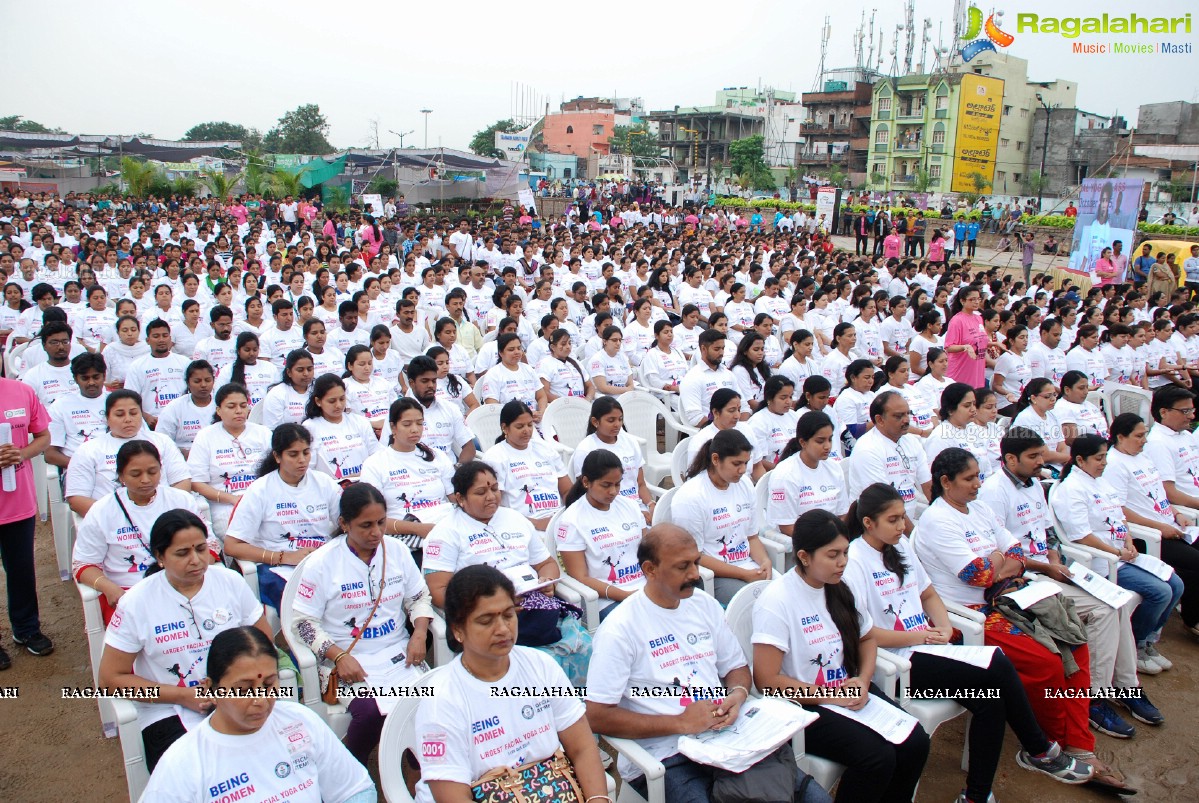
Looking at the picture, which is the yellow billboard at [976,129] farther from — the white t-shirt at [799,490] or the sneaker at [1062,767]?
the sneaker at [1062,767]

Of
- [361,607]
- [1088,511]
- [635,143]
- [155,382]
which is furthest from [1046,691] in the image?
[635,143]

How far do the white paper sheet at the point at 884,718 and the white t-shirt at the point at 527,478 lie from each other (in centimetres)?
205

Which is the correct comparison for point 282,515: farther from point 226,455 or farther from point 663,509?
point 663,509

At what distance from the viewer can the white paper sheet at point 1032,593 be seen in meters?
3.81

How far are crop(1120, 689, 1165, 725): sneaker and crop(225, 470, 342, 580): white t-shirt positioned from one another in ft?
13.5

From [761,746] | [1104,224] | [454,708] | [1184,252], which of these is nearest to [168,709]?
[454,708]

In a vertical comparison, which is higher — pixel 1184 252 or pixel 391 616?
pixel 1184 252

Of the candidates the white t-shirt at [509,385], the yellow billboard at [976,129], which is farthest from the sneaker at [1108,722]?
the yellow billboard at [976,129]

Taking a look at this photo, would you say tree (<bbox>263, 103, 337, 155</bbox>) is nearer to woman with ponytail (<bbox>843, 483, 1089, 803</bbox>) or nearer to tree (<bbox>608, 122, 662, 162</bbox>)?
tree (<bbox>608, 122, 662, 162</bbox>)

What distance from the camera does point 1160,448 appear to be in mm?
5242

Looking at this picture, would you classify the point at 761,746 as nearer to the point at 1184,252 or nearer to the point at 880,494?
the point at 880,494

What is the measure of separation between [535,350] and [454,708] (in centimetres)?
531

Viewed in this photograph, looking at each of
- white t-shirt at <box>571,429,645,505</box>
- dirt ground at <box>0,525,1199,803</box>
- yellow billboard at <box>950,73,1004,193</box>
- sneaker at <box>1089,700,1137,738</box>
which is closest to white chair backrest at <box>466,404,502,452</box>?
white t-shirt at <box>571,429,645,505</box>

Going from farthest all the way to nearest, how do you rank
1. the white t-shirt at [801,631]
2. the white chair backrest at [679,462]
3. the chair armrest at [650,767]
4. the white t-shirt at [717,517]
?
the white chair backrest at [679,462] < the white t-shirt at [717,517] < the white t-shirt at [801,631] < the chair armrest at [650,767]
